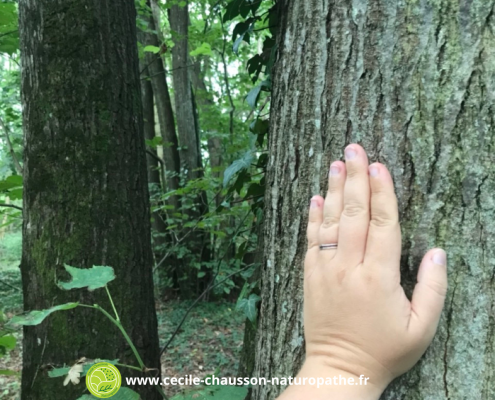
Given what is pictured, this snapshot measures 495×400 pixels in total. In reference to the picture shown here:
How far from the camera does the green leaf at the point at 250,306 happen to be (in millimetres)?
1626

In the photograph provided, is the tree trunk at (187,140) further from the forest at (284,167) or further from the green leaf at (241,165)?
the green leaf at (241,165)

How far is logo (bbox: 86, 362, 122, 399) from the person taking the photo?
1.11 meters

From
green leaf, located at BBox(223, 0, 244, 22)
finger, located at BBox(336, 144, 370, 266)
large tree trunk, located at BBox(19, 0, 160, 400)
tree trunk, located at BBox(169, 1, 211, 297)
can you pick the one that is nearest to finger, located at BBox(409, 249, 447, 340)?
finger, located at BBox(336, 144, 370, 266)

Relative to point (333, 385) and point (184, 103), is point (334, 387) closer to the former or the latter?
point (333, 385)

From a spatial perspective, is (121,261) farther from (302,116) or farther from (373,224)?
(373,224)

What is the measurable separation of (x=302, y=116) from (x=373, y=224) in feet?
1.14

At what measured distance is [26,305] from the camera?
5.91 feet

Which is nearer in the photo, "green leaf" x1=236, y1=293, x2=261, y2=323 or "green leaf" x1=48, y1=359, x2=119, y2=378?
"green leaf" x1=48, y1=359, x2=119, y2=378

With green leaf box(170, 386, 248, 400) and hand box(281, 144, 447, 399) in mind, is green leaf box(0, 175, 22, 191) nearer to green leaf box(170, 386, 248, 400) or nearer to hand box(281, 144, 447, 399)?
green leaf box(170, 386, 248, 400)

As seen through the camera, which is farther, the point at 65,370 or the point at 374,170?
the point at 65,370

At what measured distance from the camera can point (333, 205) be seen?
2.88 ft

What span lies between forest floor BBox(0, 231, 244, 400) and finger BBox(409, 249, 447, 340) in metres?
3.65

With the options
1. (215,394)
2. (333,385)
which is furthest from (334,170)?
(215,394)

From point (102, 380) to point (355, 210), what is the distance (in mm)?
900
